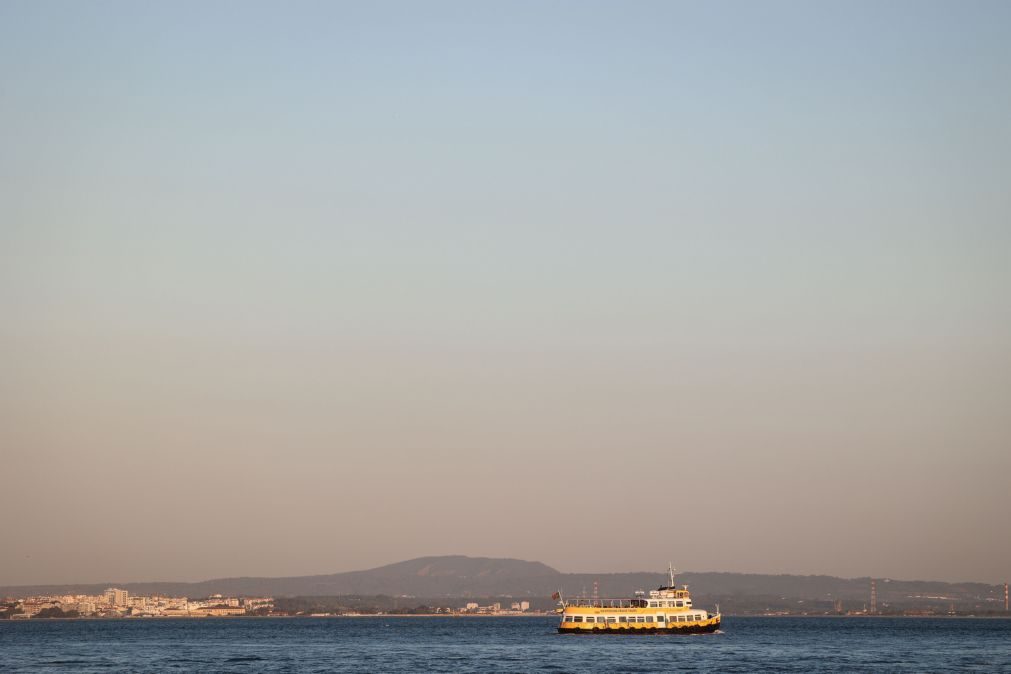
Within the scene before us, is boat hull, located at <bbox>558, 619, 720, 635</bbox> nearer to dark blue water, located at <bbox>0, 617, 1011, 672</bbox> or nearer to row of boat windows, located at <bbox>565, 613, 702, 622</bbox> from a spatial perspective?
row of boat windows, located at <bbox>565, 613, 702, 622</bbox>

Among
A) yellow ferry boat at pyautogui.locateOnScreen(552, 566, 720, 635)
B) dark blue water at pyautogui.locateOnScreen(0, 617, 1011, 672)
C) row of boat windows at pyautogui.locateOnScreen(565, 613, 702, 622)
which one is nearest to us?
dark blue water at pyautogui.locateOnScreen(0, 617, 1011, 672)

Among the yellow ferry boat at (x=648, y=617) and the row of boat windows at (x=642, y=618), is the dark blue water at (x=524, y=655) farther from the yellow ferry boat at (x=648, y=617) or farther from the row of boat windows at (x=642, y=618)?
the row of boat windows at (x=642, y=618)

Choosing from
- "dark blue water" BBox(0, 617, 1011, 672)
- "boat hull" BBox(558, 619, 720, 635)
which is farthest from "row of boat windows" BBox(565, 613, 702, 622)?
"dark blue water" BBox(0, 617, 1011, 672)

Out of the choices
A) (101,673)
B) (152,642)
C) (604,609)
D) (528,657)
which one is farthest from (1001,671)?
(152,642)

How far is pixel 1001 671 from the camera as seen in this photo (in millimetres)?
115125

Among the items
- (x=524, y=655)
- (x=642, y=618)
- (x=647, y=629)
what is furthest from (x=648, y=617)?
(x=524, y=655)

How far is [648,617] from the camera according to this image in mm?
164125

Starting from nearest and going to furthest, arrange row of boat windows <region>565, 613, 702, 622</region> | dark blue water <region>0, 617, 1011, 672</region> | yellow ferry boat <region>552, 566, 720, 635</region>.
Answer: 1. dark blue water <region>0, 617, 1011, 672</region>
2. yellow ferry boat <region>552, 566, 720, 635</region>
3. row of boat windows <region>565, 613, 702, 622</region>

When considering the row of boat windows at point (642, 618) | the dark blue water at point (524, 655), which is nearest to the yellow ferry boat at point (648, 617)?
the row of boat windows at point (642, 618)

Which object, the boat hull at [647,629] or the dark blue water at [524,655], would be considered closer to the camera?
the dark blue water at [524,655]

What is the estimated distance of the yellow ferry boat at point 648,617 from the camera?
163875 millimetres

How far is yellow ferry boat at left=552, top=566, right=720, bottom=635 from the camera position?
6452 inches

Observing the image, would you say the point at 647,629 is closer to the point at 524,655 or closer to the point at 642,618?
the point at 642,618

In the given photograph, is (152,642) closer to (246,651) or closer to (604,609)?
(246,651)
